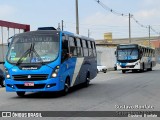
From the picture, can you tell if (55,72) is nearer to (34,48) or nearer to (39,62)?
(39,62)

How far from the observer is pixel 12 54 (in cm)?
1555

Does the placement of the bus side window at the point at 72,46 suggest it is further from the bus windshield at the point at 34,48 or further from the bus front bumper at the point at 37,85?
the bus front bumper at the point at 37,85


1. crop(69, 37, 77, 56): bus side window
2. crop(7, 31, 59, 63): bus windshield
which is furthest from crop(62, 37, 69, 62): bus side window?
crop(69, 37, 77, 56): bus side window

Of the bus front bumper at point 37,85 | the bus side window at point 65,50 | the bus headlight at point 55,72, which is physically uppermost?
the bus side window at point 65,50

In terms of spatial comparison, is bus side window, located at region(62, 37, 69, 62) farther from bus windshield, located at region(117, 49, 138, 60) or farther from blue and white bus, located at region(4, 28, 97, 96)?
bus windshield, located at region(117, 49, 138, 60)

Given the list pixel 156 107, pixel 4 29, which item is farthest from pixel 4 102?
pixel 4 29

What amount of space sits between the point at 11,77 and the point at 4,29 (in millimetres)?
23849

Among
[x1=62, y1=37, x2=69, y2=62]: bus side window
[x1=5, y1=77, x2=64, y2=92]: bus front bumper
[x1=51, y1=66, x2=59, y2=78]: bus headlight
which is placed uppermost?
[x1=62, y1=37, x2=69, y2=62]: bus side window

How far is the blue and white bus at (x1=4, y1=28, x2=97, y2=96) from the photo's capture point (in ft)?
48.6

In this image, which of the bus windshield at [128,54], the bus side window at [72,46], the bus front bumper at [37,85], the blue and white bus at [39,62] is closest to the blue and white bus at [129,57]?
the bus windshield at [128,54]

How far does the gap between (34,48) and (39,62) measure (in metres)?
0.79

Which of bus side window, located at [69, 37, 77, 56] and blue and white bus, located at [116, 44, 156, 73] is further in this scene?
blue and white bus, located at [116, 44, 156, 73]

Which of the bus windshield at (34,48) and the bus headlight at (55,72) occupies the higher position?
the bus windshield at (34,48)

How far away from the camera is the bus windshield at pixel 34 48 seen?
15136 mm
